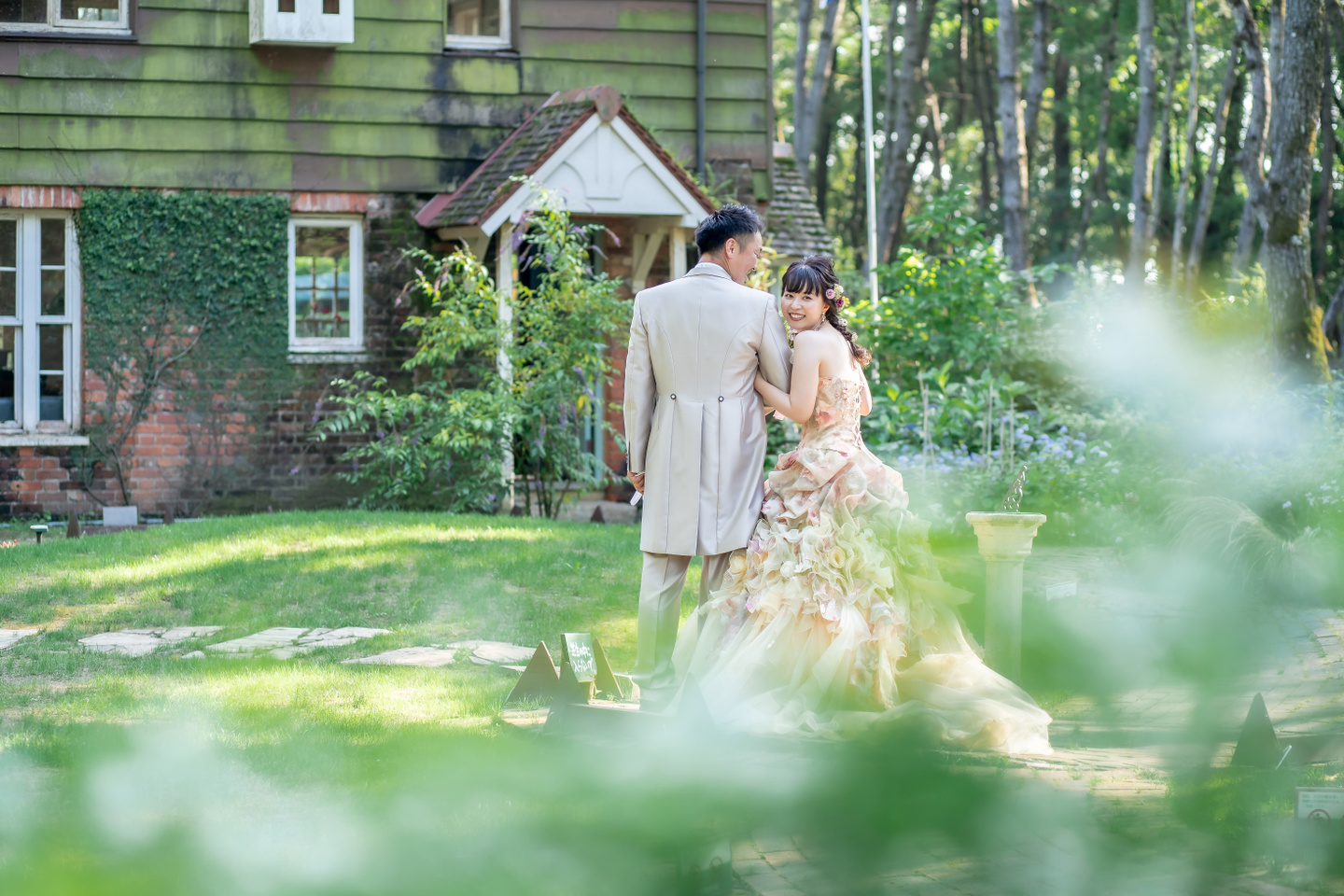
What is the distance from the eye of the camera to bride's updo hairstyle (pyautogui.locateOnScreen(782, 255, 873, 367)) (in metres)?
5.52

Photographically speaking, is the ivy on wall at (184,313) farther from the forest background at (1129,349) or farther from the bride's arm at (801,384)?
the bride's arm at (801,384)

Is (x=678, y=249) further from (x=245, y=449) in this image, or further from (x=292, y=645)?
(x=292, y=645)

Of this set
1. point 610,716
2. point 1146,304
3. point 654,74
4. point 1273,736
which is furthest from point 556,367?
point 1146,304

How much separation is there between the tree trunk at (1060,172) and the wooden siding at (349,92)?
22036 mm

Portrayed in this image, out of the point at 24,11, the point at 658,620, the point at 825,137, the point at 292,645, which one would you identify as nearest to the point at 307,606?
the point at 292,645

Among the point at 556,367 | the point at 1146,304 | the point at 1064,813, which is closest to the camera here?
the point at 1064,813

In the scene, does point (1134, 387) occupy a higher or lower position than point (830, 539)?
higher

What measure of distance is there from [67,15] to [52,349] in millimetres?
2771

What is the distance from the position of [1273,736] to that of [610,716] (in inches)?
88.4

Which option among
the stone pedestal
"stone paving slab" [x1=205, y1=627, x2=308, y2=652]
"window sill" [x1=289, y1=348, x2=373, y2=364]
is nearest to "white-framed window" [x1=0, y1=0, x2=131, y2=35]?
"window sill" [x1=289, y1=348, x2=373, y2=364]

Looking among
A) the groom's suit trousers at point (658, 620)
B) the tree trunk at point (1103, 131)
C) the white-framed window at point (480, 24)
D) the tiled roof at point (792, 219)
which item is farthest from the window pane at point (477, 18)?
the tree trunk at point (1103, 131)

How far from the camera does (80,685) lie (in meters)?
5.66

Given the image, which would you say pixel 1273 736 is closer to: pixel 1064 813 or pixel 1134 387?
pixel 1064 813

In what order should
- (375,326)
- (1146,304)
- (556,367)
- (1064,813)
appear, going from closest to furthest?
(1064,813) < (556,367) < (375,326) < (1146,304)
